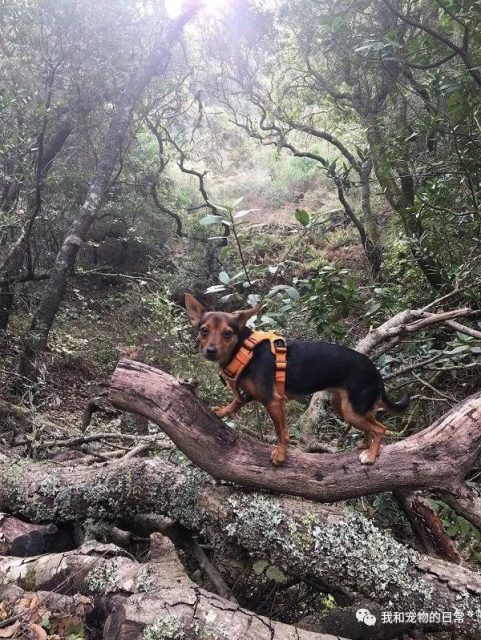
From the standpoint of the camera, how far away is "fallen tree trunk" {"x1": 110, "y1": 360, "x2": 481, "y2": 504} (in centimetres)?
309

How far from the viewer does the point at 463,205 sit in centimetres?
643

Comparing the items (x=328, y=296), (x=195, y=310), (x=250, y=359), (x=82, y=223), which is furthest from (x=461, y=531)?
(x=82, y=223)

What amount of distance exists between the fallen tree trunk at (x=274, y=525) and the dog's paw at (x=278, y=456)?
0.89 feet

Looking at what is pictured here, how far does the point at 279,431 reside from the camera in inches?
125

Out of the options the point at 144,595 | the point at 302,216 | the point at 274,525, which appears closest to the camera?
the point at 144,595

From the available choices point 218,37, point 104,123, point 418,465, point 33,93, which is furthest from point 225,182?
point 418,465

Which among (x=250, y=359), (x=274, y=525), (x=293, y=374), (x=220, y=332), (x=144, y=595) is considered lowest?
(x=144, y=595)

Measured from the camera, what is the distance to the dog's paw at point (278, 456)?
318 cm

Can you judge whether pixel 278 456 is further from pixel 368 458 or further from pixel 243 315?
pixel 243 315

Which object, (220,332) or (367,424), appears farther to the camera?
(367,424)

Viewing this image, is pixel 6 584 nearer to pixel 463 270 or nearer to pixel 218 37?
pixel 463 270

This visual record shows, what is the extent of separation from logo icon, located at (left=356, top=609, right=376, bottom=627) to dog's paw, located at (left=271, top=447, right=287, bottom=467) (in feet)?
3.20

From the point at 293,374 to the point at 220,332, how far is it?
0.59 m

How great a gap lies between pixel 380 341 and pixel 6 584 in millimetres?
3527
